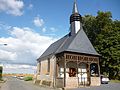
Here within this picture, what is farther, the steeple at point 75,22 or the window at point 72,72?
the steeple at point 75,22

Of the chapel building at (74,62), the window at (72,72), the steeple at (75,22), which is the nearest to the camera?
the chapel building at (74,62)

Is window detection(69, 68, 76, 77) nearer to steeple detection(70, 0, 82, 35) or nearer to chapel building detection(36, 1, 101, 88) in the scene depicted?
chapel building detection(36, 1, 101, 88)

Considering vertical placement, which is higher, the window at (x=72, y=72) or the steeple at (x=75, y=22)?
the steeple at (x=75, y=22)

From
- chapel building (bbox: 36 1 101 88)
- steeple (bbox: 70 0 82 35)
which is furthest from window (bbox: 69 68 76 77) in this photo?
steeple (bbox: 70 0 82 35)

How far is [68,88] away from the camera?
26.1 m

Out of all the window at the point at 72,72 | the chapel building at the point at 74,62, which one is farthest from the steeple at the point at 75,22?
the window at the point at 72,72

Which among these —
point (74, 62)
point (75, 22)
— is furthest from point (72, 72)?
point (75, 22)

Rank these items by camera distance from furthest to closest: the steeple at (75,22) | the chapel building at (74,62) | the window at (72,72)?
the steeple at (75,22), the window at (72,72), the chapel building at (74,62)

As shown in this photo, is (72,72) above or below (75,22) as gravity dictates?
below

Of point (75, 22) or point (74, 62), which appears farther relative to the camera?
point (75, 22)

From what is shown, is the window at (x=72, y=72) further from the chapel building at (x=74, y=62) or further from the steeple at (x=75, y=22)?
the steeple at (x=75, y=22)

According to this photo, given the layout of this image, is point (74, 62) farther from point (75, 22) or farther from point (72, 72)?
point (75, 22)

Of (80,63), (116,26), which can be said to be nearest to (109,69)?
(116,26)

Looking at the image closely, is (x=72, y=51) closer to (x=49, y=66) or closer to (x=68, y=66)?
(x=68, y=66)
